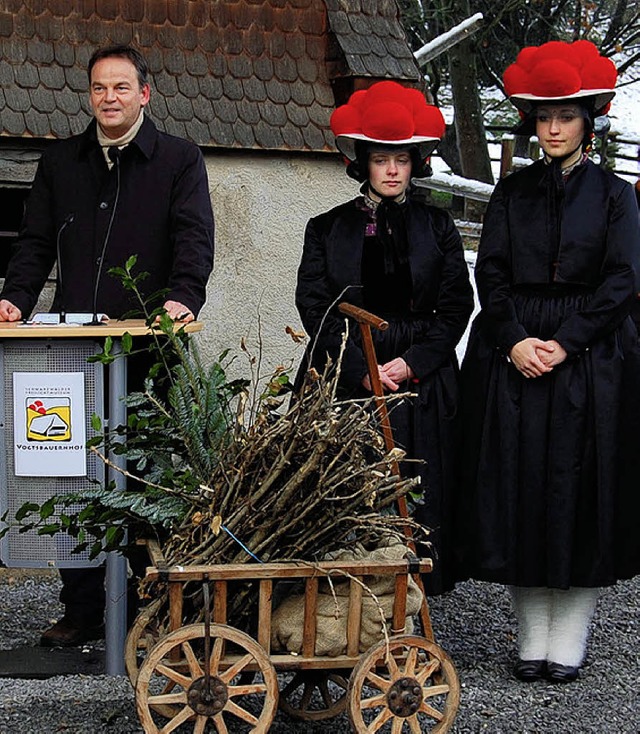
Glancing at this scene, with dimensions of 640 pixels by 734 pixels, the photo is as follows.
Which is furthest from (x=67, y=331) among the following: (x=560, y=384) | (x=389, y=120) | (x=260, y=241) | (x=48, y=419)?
(x=260, y=241)

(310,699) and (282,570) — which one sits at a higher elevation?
(282,570)

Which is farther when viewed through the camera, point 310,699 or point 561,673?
point 561,673

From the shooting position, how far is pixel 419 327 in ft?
15.9

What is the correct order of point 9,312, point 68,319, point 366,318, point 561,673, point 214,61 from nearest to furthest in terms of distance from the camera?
point 366,318 < point 68,319 < point 561,673 < point 9,312 < point 214,61

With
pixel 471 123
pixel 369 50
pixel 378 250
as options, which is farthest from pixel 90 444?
pixel 471 123

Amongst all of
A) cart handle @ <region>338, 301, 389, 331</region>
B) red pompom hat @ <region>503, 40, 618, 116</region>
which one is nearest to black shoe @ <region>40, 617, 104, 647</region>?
cart handle @ <region>338, 301, 389, 331</region>

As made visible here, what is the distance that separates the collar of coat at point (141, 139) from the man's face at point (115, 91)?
0.25 ft

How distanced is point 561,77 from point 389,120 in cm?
58

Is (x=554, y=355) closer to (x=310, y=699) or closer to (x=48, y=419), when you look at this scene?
(x=310, y=699)

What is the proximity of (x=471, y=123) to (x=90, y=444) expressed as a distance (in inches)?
579

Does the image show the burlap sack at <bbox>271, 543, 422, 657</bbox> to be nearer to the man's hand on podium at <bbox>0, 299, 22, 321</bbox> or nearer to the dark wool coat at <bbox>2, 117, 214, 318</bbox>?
the dark wool coat at <bbox>2, 117, 214, 318</bbox>

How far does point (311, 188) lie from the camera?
274 inches

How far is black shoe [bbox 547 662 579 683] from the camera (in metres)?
4.60

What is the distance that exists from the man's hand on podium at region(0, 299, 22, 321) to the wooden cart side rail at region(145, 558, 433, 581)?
1481 mm
